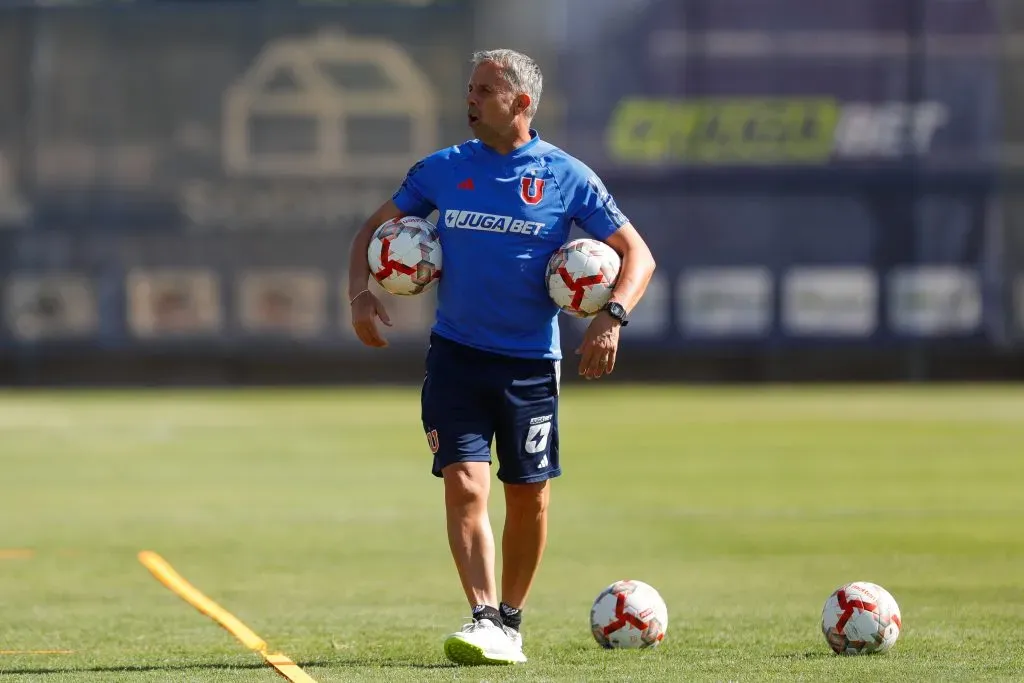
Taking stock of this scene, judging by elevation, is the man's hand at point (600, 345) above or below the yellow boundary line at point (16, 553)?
above

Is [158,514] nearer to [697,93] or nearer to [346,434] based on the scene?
[346,434]

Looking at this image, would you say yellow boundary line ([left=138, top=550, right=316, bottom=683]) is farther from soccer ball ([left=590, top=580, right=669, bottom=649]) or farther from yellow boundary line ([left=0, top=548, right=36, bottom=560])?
soccer ball ([left=590, top=580, right=669, bottom=649])

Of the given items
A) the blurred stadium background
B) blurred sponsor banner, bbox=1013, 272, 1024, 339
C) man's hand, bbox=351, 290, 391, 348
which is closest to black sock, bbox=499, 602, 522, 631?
man's hand, bbox=351, 290, 391, 348

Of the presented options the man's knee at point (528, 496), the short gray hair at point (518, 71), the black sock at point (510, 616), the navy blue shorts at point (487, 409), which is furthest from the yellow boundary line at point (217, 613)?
the short gray hair at point (518, 71)

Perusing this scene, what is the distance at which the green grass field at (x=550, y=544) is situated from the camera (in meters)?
7.27

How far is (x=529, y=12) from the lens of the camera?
108 feet

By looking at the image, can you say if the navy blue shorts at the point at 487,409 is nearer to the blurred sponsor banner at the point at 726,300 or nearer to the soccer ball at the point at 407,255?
the soccer ball at the point at 407,255

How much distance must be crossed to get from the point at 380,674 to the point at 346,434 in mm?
14801

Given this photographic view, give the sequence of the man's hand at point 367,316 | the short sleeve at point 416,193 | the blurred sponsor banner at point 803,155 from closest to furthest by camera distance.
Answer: the man's hand at point 367,316
the short sleeve at point 416,193
the blurred sponsor banner at point 803,155

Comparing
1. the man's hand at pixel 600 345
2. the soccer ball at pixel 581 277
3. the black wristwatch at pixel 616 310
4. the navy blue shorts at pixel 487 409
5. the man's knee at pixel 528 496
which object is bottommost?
the man's knee at pixel 528 496

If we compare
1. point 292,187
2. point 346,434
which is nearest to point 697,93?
point 292,187

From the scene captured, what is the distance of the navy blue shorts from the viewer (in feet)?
23.3

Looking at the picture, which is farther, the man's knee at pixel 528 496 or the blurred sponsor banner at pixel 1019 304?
the blurred sponsor banner at pixel 1019 304

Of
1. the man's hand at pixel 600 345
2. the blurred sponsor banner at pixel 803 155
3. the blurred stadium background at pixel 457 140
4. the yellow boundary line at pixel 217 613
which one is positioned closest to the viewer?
the man's hand at pixel 600 345
